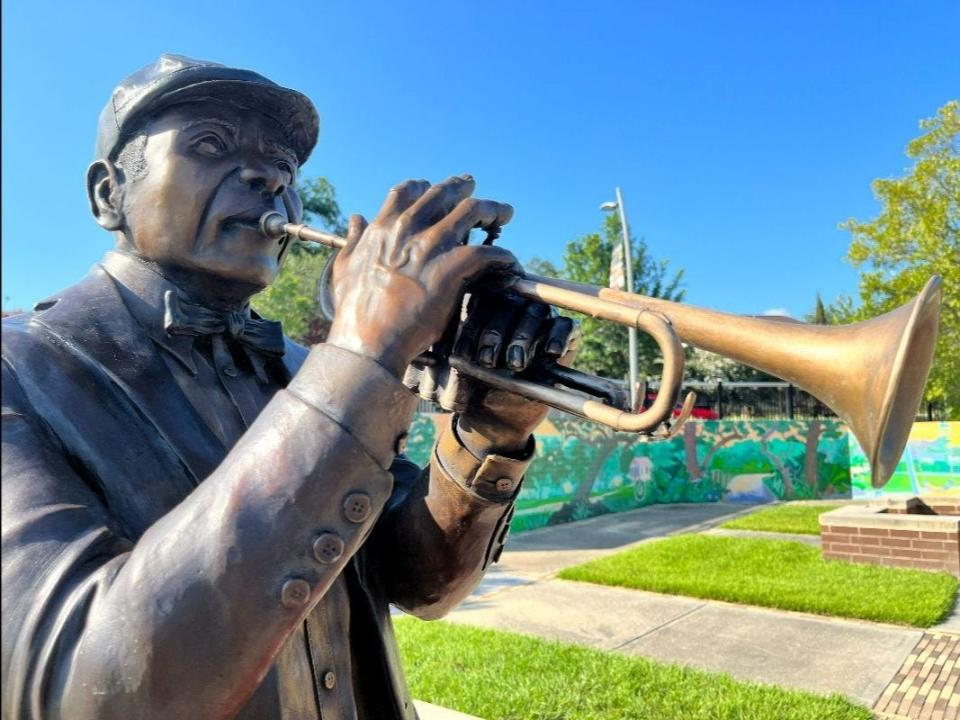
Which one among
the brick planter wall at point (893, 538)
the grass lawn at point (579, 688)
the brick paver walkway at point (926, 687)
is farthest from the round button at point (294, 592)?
the brick planter wall at point (893, 538)

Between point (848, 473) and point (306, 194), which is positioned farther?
point (306, 194)

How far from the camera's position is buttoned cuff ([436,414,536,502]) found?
1.69 meters

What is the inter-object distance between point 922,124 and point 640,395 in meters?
18.4

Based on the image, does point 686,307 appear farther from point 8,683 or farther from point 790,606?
point 790,606

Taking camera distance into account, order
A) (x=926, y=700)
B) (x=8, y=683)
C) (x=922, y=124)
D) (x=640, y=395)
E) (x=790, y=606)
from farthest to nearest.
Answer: (x=922, y=124), (x=790, y=606), (x=926, y=700), (x=640, y=395), (x=8, y=683)

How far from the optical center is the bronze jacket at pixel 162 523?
104 cm

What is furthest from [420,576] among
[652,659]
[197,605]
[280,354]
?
[652,659]

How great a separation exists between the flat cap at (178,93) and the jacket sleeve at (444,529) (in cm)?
84

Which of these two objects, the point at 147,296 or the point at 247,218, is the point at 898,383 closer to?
the point at 247,218

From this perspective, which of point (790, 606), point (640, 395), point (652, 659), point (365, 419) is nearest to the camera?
point (365, 419)

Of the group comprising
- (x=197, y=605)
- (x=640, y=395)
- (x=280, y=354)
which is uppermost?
(x=640, y=395)

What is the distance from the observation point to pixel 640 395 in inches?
61.0

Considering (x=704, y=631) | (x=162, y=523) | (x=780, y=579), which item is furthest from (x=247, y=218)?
(x=780, y=579)

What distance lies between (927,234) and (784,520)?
8175mm
